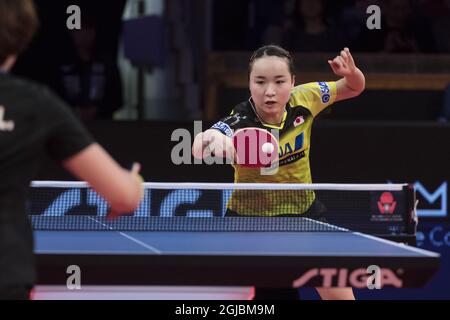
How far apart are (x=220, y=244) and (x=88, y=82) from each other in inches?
303

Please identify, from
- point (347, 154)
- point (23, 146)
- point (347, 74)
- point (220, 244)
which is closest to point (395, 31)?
point (347, 154)

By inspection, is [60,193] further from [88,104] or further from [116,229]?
[116,229]

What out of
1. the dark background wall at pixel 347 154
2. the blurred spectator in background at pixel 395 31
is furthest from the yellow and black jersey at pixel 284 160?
the blurred spectator in background at pixel 395 31

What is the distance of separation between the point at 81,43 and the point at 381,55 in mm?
3360

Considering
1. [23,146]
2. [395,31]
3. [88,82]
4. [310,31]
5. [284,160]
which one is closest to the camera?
[23,146]

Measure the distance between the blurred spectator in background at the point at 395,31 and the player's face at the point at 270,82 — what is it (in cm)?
683

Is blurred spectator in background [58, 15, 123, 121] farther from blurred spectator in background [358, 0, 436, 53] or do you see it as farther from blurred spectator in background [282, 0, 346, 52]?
blurred spectator in background [358, 0, 436, 53]

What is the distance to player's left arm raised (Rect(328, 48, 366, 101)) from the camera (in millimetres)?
6332

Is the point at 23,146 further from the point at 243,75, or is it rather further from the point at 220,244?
the point at 243,75

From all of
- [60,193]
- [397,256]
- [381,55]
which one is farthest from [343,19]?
[397,256]

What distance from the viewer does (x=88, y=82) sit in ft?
40.3

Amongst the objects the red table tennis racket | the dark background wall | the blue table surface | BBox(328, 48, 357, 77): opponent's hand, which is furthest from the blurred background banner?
the blue table surface

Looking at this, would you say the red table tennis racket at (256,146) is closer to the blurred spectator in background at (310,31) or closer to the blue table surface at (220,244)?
the blue table surface at (220,244)

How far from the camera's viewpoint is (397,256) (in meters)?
4.43
